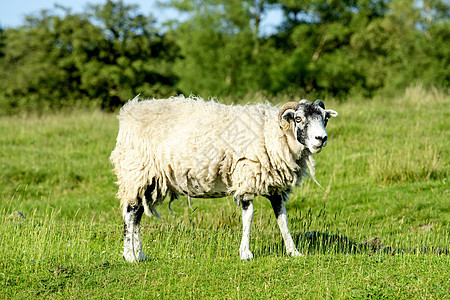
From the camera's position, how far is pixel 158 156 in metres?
7.41

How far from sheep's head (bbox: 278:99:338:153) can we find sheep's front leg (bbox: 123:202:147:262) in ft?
8.12

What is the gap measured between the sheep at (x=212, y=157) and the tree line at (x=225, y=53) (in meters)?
21.3

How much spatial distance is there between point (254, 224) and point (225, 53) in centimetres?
2553

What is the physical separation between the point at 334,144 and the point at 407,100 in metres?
6.19

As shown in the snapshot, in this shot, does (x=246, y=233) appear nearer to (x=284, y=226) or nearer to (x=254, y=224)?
(x=284, y=226)

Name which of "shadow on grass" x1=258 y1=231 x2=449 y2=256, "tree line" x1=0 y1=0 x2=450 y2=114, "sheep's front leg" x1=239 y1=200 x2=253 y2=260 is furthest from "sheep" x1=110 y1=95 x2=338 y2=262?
"tree line" x1=0 y1=0 x2=450 y2=114

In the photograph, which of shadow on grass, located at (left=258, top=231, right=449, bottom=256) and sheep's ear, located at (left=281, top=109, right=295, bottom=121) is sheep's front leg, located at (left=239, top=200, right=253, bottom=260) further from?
sheep's ear, located at (left=281, top=109, right=295, bottom=121)

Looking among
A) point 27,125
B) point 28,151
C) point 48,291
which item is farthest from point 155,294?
point 27,125

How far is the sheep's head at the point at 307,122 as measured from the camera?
670cm

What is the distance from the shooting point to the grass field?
6090mm

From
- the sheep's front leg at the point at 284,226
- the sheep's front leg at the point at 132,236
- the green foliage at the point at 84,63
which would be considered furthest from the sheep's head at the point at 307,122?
the green foliage at the point at 84,63

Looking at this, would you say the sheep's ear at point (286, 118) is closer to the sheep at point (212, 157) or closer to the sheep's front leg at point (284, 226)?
the sheep at point (212, 157)

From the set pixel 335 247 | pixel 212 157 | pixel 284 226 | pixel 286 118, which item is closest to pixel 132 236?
pixel 212 157

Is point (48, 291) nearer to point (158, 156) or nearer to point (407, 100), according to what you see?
point (158, 156)
